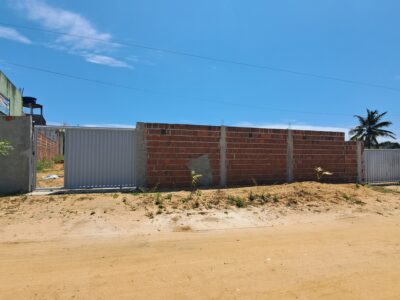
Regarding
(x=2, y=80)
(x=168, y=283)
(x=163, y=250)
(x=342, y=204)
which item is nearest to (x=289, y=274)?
(x=168, y=283)

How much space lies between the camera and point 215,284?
3918 mm

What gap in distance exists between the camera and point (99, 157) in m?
10.0

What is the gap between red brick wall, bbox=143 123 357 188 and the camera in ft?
34.5

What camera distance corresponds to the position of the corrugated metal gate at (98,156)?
32.0ft

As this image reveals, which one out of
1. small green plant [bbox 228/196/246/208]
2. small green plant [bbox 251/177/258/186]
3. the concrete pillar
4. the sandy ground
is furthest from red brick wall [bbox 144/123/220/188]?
the concrete pillar

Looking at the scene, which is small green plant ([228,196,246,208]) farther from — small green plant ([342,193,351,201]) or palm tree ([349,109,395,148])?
palm tree ([349,109,395,148])

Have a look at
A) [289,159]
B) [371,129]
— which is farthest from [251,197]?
[371,129]

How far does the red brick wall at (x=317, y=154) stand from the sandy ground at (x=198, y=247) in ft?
9.28

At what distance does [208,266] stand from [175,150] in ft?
21.0

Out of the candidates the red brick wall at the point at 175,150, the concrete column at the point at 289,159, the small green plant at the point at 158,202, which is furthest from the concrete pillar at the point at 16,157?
the concrete column at the point at 289,159

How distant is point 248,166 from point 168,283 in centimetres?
809

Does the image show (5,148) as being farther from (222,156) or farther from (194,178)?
(222,156)

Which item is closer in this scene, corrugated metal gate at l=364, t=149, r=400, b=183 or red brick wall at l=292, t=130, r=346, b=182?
red brick wall at l=292, t=130, r=346, b=182

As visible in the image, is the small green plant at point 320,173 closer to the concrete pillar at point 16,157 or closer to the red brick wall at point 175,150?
the red brick wall at point 175,150
